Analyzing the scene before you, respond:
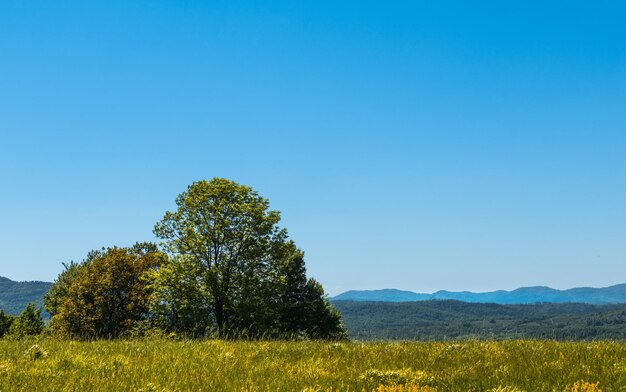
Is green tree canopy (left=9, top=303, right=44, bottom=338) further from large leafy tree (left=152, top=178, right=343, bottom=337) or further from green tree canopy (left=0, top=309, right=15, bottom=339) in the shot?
large leafy tree (left=152, top=178, right=343, bottom=337)

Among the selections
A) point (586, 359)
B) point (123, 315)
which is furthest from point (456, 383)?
point (123, 315)

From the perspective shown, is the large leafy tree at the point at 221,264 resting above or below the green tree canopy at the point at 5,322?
above

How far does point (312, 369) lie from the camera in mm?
8586

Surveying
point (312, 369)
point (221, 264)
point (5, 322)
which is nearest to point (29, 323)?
point (5, 322)

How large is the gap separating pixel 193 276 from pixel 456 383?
118 feet

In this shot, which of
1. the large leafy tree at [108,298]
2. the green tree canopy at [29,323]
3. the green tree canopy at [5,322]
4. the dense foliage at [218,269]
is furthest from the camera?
the green tree canopy at [5,322]

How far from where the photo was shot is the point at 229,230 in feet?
137

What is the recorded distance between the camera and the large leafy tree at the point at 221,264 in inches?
1586

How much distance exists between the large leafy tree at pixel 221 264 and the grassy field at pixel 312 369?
28984 mm

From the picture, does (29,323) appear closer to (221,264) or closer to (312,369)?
(221,264)

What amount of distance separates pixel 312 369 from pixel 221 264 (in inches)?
1345

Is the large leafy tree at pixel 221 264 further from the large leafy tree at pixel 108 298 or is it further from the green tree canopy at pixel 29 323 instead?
the green tree canopy at pixel 29 323

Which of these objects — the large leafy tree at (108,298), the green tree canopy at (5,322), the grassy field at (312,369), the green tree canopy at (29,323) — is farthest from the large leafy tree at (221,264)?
the green tree canopy at (5,322)

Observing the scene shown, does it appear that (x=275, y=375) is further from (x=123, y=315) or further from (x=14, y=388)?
(x=123, y=315)
